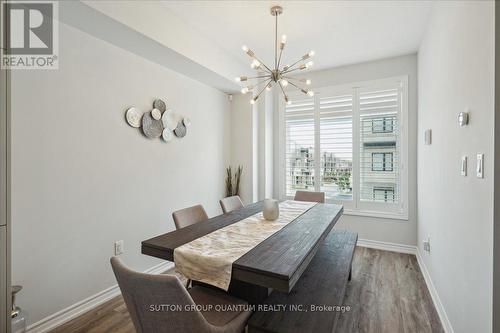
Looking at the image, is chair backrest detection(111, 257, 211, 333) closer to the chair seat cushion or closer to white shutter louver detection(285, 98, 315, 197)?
the chair seat cushion

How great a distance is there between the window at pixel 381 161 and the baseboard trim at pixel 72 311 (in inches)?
142

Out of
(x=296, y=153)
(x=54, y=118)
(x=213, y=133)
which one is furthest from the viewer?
(x=296, y=153)

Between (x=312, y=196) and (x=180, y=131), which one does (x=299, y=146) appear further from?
(x=180, y=131)

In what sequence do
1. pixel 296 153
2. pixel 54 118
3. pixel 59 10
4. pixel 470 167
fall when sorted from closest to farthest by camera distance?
pixel 470 167 < pixel 59 10 < pixel 54 118 < pixel 296 153

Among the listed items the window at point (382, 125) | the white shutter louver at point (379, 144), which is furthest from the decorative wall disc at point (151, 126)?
the window at point (382, 125)

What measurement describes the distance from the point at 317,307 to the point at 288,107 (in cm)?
335

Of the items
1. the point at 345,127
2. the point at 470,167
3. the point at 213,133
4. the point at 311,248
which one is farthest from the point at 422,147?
the point at 213,133

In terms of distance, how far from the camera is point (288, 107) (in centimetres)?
421

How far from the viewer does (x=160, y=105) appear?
2.77 m

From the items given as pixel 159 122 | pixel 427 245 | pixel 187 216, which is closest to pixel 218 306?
pixel 187 216

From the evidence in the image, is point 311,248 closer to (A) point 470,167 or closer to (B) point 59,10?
(A) point 470,167

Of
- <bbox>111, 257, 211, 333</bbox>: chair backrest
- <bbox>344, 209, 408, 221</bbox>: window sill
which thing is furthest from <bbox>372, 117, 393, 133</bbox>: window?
<bbox>111, 257, 211, 333</bbox>: chair backrest

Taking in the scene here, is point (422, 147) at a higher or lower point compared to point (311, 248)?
higher

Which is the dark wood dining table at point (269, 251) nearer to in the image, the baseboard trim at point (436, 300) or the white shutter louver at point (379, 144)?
the baseboard trim at point (436, 300)
